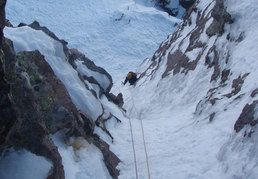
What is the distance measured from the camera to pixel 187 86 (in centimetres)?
1122

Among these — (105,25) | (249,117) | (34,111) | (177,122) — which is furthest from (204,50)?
(105,25)

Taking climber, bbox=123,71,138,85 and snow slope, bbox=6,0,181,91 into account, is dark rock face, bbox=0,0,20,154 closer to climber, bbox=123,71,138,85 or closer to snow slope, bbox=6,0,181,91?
climber, bbox=123,71,138,85

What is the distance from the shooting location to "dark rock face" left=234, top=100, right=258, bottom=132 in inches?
207

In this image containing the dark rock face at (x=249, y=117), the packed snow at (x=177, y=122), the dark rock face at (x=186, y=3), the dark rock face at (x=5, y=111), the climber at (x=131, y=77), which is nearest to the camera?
the dark rock face at (x=5, y=111)

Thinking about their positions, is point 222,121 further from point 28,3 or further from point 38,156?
point 28,3

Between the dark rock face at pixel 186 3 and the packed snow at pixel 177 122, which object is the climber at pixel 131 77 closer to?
the packed snow at pixel 177 122

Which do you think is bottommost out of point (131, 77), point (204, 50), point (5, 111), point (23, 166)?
point (131, 77)

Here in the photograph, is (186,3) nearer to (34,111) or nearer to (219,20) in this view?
(219,20)

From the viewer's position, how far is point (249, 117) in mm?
5414

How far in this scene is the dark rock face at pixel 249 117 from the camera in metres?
5.25

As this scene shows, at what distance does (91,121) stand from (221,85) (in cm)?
444

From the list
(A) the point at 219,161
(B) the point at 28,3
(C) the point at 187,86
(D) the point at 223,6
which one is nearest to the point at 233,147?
(A) the point at 219,161

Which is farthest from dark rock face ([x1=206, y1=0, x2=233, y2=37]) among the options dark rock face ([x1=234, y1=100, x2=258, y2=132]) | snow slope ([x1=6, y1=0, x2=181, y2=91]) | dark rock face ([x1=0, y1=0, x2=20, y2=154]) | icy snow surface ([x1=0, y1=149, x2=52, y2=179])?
snow slope ([x1=6, y1=0, x2=181, y2=91])

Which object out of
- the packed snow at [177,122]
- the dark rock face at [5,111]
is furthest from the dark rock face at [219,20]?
the dark rock face at [5,111]
